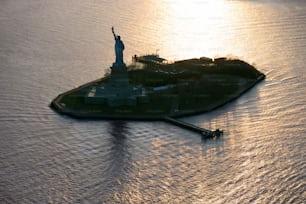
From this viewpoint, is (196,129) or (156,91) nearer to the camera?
(196,129)

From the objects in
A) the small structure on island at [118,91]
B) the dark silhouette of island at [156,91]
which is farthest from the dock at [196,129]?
the small structure on island at [118,91]

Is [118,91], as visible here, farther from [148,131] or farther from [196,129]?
[196,129]

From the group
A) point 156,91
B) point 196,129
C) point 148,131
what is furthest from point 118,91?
point 196,129

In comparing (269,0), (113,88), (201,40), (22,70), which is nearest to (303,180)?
(113,88)

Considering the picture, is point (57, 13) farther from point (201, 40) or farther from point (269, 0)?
point (269, 0)

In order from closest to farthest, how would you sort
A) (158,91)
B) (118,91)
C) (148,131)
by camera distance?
(148,131), (118,91), (158,91)

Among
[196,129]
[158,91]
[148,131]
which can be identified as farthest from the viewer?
[158,91]

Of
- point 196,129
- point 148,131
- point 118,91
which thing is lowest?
point 148,131
